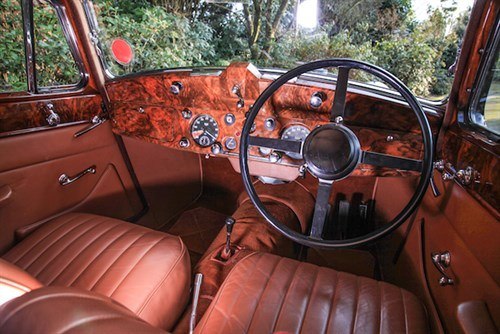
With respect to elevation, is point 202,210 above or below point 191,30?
below

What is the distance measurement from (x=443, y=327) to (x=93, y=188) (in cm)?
199

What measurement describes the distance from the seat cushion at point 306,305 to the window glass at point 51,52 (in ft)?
5.21

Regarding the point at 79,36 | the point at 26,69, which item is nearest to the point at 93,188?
the point at 26,69

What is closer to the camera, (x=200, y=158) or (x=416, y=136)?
(x=416, y=136)

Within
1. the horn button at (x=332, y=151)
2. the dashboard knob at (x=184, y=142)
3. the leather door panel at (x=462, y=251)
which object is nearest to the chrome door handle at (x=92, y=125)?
the dashboard knob at (x=184, y=142)

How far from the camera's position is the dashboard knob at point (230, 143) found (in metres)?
1.83

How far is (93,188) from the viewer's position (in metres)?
2.01

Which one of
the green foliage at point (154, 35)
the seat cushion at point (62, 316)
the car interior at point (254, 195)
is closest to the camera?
the seat cushion at point (62, 316)

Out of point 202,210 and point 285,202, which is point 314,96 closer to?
point 285,202

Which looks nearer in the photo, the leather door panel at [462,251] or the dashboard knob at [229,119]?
the leather door panel at [462,251]

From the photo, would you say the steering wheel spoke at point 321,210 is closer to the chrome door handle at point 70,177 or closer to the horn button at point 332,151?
the horn button at point 332,151

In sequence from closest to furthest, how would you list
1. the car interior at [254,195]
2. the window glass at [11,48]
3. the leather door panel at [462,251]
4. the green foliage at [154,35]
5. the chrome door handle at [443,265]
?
the leather door panel at [462,251], the car interior at [254,195], the chrome door handle at [443,265], the window glass at [11,48], the green foliage at [154,35]

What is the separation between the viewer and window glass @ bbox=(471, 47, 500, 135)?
1.04 meters

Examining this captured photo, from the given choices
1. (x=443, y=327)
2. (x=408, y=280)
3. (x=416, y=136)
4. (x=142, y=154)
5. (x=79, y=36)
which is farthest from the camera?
(x=142, y=154)
